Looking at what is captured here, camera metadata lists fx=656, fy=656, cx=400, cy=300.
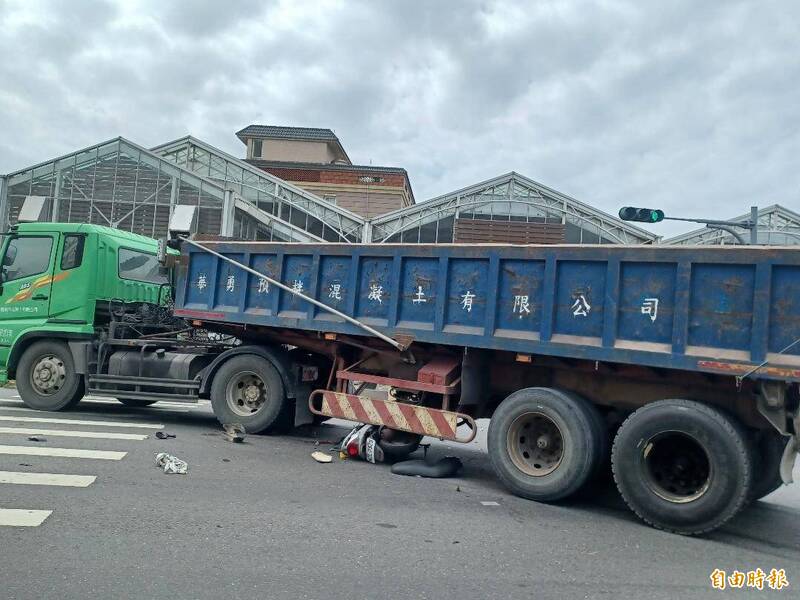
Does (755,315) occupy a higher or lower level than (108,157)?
lower

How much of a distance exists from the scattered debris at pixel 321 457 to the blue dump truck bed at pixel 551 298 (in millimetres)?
1476

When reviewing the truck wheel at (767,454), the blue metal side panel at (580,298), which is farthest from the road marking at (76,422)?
the truck wheel at (767,454)

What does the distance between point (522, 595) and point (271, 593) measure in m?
1.49

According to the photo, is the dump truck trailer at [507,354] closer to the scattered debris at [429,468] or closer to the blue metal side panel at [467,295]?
the blue metal side panel at [467,295]

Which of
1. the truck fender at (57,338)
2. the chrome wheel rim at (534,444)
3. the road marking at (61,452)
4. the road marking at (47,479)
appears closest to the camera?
the road marking at (47,479)

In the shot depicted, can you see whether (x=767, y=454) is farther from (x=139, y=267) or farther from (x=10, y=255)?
(x=10, y=255)

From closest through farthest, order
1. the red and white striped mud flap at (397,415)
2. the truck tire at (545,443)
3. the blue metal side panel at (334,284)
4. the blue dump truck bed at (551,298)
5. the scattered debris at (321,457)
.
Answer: the blue dump truck bed at (551,298) < the truck tire at (545,443) < the red and white striped mud flap at (397,415) < the scattered debris at (321,457) < the blue metal side panel at (334,284)

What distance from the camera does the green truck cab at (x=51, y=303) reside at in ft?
31.5

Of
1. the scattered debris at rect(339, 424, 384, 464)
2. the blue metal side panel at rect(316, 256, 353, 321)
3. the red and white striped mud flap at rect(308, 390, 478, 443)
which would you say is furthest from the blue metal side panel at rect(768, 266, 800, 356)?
the blue metal side panel at rect(316, 256, 353, 321)

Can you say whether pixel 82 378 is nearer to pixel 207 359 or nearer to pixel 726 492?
pixel 207 359

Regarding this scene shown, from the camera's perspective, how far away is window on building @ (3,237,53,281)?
9773 millimetres

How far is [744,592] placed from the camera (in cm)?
424

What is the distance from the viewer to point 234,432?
862 cm

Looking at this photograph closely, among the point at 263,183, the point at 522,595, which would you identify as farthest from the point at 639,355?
the point at 263,183
